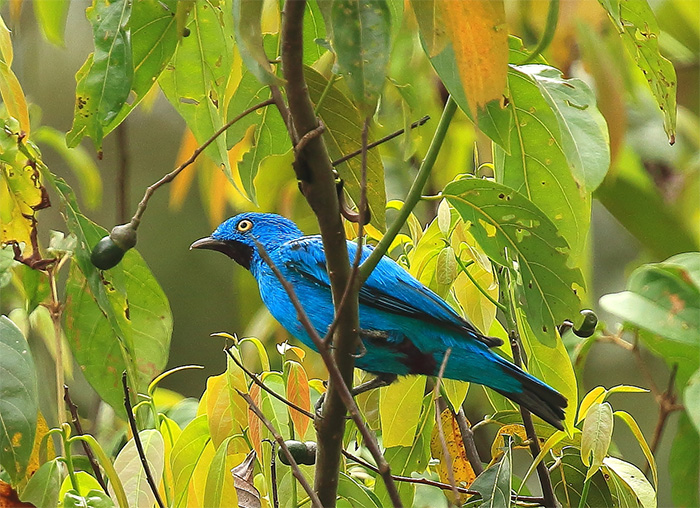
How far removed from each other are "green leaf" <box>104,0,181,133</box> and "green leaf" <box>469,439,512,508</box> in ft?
3.97

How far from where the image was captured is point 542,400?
7.95 ft

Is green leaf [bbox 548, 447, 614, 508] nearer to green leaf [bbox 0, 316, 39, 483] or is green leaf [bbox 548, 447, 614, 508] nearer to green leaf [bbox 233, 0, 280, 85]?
green leaf [bbox 0, 316, 39, 483]

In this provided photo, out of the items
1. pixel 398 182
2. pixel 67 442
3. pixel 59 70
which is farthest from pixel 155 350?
pixel 59 70

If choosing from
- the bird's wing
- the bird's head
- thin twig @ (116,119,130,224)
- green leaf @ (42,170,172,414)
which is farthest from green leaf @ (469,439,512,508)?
thin twig @ (116,119,130,224)

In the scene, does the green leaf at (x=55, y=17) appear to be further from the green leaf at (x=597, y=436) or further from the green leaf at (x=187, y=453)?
the green leaf at (x=597, y=436)

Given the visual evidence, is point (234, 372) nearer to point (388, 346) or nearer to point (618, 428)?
point (388, 346)

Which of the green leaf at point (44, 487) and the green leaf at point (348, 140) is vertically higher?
the green leaf at point (348, 140)

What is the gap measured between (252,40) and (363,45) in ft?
0.57

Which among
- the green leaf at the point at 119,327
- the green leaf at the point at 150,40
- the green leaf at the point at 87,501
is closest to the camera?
the green leaf at the point at 87,501

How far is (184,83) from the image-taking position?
2.23 meters

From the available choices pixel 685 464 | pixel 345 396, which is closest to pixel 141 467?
pixel 345 396

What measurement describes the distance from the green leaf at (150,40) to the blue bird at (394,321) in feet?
2.35

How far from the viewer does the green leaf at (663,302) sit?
246cm

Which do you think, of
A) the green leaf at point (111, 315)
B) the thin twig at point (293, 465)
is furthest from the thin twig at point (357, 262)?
the green leaf at point (111, 315)
